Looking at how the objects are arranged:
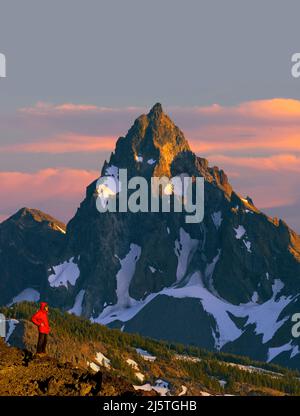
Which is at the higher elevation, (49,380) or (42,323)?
(42,323)

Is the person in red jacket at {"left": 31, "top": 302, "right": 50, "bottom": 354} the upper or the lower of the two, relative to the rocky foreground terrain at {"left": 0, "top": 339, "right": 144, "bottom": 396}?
upper

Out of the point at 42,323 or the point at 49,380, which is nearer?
the point at 49,380

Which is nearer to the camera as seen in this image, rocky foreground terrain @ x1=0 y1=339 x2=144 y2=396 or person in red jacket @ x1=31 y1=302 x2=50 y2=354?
rocky foreground terrain @ x1=0 y1=339 x2=144 y2=396

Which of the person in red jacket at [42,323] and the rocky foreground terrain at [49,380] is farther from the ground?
the person in red jacket at [42,323]

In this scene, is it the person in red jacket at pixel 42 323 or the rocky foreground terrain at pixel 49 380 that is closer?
the rocky foreground terrain at pixel 49 380

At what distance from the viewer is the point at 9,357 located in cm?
11612

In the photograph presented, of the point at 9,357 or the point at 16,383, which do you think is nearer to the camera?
the point at 16,383
